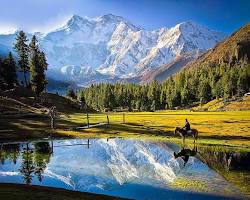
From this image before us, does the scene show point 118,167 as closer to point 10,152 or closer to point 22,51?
point 10,152

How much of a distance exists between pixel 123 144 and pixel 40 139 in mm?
15510

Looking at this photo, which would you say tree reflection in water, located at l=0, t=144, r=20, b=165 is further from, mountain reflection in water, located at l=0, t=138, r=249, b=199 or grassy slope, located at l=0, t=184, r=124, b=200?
grassy slope, located at l=0, t=184, r=124, b=200

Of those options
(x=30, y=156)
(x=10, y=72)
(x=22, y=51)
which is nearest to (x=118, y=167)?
(x=30, y=156)

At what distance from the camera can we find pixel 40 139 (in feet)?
225

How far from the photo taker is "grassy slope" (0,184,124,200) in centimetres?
2607

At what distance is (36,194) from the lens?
27.4 m

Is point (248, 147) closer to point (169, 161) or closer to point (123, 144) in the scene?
point (169, 161)

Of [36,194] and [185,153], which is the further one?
[185,153]

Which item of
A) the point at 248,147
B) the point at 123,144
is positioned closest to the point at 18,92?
the point at 123,144

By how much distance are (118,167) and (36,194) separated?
18.1 meters

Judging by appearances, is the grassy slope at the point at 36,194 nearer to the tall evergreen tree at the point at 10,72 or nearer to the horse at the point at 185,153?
the horse at the point at 185,153

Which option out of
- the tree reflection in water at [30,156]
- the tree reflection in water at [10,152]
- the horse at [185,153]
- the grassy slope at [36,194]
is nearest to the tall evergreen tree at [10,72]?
the tree reflection in water at [30,156]

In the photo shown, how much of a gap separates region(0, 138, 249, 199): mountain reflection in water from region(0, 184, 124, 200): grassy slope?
3623 mm

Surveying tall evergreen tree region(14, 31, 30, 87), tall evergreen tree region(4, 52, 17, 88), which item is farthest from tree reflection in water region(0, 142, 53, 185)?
tall evergreen tree region(4, 52, 17, 88)
